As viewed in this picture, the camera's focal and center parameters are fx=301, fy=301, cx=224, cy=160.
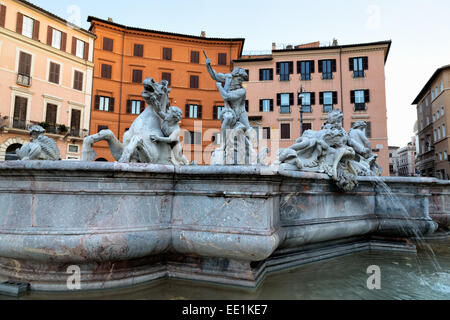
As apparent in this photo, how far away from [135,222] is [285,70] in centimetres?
2952

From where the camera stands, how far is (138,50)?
30312 millimetres

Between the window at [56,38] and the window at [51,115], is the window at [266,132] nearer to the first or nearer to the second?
the window at [51,115]

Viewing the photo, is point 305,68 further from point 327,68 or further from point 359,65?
point 359,65

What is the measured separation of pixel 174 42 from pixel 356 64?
1817 centimetres

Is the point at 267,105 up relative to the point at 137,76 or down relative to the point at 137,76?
down

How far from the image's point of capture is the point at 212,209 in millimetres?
2814

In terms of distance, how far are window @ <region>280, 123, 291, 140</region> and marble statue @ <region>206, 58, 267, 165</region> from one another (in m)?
23.5

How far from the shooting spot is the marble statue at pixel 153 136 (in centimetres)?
360

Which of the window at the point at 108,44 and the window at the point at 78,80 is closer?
the window at the point at 78,80

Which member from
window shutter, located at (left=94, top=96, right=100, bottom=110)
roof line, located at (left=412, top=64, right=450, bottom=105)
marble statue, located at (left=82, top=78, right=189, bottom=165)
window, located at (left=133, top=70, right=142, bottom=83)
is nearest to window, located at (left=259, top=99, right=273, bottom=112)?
window, located at (left=133, top=70, right=142, bottom=83)

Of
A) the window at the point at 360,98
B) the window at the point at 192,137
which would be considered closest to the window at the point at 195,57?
the window at the point at 192,137

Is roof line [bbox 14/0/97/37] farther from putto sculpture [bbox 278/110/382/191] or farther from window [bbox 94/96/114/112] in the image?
putto sculpture [bbox 278/110/382/191]

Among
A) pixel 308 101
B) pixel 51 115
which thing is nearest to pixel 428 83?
pixel 308 101
